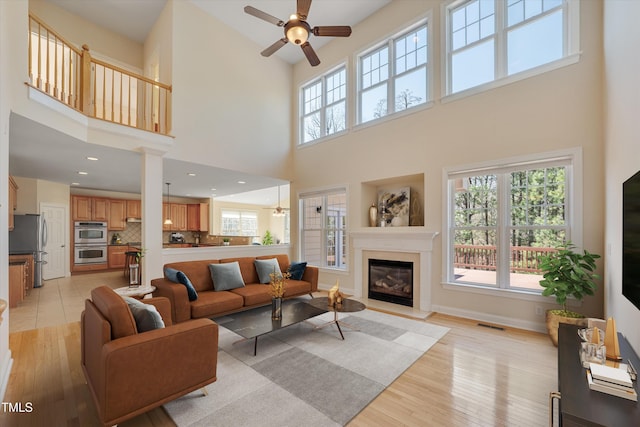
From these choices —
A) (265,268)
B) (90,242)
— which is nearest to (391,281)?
(265,268)

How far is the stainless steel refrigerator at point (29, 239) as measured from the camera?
5988 millimetres

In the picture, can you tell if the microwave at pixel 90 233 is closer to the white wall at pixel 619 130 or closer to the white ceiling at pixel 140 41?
the white ceiling at pixel 140 41

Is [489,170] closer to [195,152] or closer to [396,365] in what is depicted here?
[396,365]

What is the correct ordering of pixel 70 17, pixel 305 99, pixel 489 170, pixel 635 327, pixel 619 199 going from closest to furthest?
1. pixel 635 327
2. pixel 619 199
3. pixel 489 170
4. pixel 70 17
5. pixel 305 99

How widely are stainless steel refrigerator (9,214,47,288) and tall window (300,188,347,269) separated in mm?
5927

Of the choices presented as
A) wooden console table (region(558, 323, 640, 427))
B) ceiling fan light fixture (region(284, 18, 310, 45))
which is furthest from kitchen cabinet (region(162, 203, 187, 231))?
wooden console table (region(558, 323, 640, 427))

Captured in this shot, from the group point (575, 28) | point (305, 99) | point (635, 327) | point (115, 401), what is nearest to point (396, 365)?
point (635, 327)

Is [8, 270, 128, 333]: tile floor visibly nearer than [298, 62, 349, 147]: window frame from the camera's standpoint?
Yes

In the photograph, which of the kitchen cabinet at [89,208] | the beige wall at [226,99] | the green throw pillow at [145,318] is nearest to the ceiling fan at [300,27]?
the beige wall at [226,99]

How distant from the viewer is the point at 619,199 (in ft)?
8.20

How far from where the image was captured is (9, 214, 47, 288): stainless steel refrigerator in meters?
5.99

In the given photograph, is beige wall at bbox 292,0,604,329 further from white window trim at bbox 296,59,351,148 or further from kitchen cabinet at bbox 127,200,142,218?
kitchen cabinet at bbox 127,200,142,218

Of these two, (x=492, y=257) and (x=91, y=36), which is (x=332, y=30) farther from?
(x=91, y=36)

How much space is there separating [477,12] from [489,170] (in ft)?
8.14
